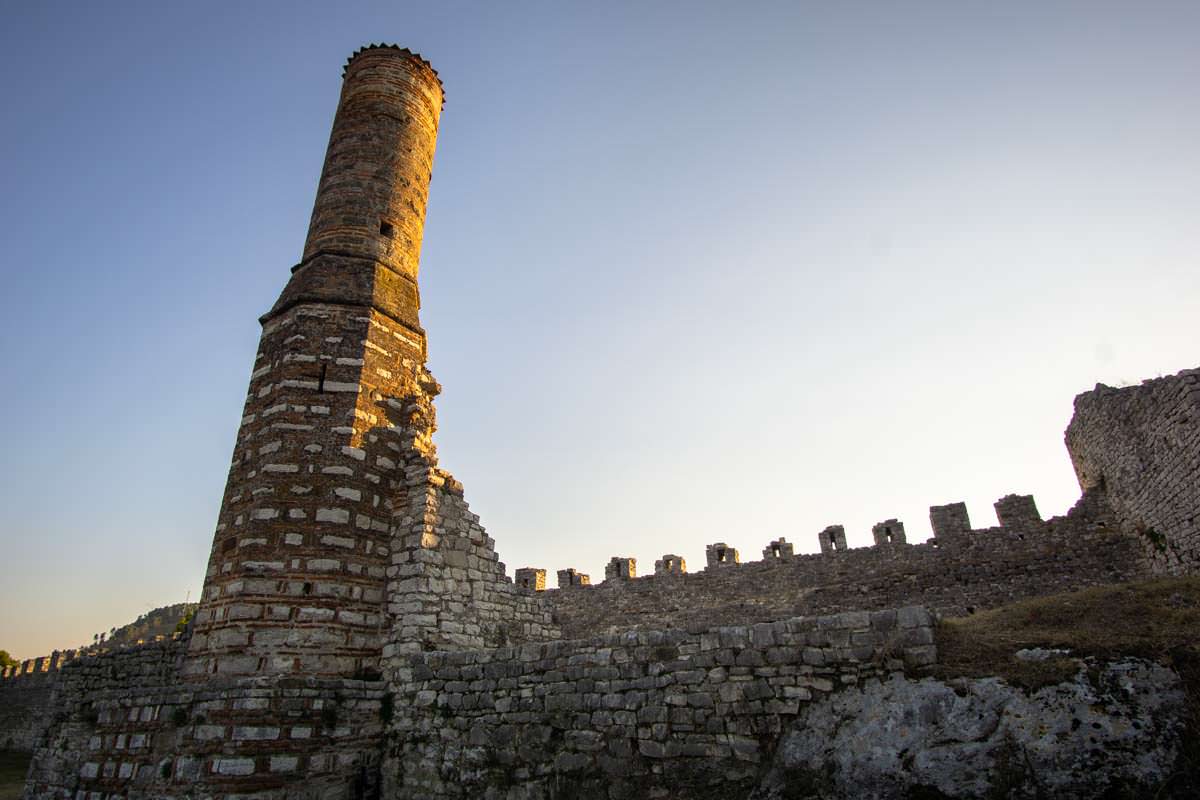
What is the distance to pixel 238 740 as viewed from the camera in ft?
26.4

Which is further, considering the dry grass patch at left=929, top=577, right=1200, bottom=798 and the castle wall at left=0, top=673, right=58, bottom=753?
the castle wall at left=0, top=673, right=58, bottom=753

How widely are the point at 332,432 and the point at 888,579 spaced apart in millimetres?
16163

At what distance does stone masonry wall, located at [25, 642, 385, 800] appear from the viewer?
8.00 meters

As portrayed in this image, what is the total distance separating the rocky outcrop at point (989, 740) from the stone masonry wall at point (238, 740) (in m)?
5.47

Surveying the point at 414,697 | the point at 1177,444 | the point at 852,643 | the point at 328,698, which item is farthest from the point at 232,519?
the point at 1177,444

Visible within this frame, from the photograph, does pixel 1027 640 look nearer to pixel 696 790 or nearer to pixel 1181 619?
pixel 1181 619

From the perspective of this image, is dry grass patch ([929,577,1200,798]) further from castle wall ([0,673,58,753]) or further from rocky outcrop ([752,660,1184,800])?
castle wall ([0,673,58,753])

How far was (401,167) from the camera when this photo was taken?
13438 mm

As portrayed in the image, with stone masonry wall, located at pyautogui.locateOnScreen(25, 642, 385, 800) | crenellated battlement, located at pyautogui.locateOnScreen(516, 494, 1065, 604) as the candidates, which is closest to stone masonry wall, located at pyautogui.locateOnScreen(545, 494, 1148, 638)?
crenellated battlement, located at pyautogui.locateOnScreen(516, 494, 1065, 604)

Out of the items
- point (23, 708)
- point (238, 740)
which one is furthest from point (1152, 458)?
point (23, 708)

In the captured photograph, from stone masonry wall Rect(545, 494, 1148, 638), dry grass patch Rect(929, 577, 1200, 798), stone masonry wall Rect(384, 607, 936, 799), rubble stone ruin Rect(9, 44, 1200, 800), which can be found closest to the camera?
dry grass patch Rect(929, 577, 1200, 798)

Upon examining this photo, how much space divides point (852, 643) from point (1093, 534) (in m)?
14.1

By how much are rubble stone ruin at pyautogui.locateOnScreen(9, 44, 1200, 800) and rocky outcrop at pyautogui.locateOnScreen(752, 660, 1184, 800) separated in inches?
12.6

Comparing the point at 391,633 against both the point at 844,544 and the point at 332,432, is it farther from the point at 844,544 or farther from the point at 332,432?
the point at 844,544
